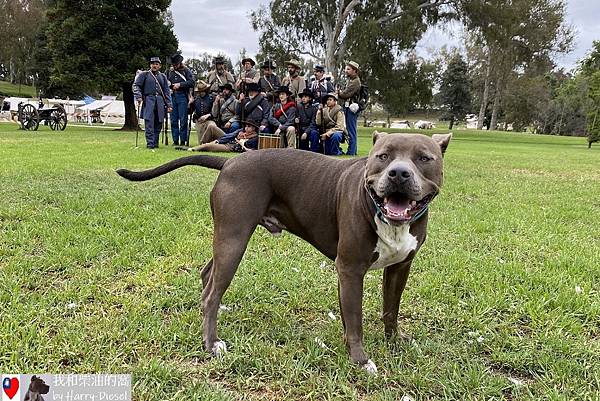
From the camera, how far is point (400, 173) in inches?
81.7

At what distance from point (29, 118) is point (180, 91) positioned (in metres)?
11.4

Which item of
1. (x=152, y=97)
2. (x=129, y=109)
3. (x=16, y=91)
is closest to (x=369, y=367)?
(x=152, y=97)

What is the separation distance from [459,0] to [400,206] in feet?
97.5

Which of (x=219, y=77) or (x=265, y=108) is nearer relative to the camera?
(x=265, y=108)

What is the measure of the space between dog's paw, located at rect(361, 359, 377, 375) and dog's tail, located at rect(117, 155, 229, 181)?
138 centimetres

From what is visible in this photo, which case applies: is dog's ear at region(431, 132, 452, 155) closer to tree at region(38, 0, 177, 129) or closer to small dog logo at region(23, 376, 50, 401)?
small dog logo at region(23, 376, 50, 401)

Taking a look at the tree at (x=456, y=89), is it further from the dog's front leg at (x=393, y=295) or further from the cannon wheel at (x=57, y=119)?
the dog's front leg at (x=393, y=295)

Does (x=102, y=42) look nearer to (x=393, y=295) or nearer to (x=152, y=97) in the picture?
(x=152, y=97)

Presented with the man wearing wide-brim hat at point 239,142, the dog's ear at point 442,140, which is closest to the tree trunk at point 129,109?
the man wearing wide-brim hat at point 239,142

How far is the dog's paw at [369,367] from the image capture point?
240cm

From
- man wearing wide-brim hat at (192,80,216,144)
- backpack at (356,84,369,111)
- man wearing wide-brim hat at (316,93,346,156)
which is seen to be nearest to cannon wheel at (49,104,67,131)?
man wearing wide-brim hat at (192,80,216,144)

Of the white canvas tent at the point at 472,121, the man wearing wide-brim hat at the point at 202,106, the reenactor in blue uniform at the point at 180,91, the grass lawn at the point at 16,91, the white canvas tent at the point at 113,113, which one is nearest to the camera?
the man wearing wide-brim hat at the point at 202,106

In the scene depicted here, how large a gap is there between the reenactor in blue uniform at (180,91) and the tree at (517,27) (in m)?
20.4

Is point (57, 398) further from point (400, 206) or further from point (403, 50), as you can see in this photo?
point (403, 50)
